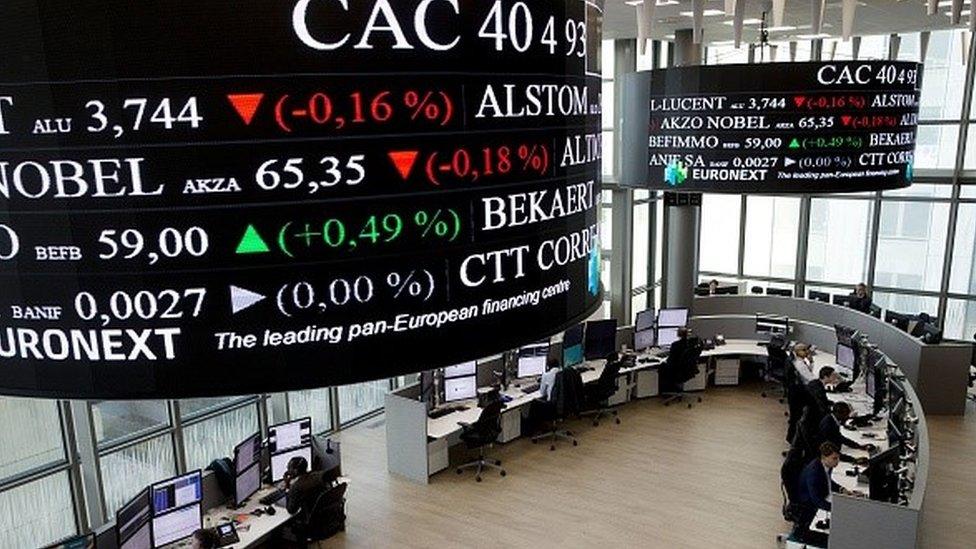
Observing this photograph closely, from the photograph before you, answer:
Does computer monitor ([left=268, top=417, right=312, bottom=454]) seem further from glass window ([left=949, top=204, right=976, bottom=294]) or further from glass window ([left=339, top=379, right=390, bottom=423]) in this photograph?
glass window ([left=949, top=204, right=976, bottom=294])

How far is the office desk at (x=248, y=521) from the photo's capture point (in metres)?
6.42

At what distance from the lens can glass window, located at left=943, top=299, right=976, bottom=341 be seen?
13.5 metres

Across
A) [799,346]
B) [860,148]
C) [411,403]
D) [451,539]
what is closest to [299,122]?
[860,148]

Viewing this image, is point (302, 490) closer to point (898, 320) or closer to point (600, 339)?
point (600, 339)

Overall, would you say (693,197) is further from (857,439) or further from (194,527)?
(194,527)

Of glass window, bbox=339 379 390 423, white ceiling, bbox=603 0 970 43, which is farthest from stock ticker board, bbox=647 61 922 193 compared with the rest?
glass window, bbox=339 379 390 423

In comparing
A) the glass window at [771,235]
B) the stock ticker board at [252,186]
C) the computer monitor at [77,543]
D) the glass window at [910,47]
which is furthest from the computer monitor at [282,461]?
the glass window at [910,47]

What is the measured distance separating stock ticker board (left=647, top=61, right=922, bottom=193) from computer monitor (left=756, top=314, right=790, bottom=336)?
243 inches

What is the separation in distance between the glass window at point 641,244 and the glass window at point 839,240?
3.22 m

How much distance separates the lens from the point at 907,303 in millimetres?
14133

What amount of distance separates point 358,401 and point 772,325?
6.54 m

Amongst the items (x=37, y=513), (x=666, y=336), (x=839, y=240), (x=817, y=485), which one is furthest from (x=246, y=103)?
(x=839, y=240)

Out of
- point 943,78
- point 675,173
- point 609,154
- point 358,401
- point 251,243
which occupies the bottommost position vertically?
point 358,401

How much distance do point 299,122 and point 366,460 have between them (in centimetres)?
840
